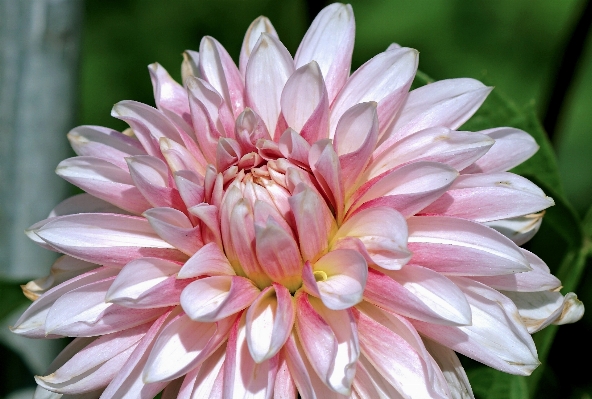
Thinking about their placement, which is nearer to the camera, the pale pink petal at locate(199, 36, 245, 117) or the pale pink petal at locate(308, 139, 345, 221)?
the pale pink petal at locate(308, 139, 345, 221)

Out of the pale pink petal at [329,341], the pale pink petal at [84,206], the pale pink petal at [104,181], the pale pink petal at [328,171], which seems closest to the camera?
the pale pink petal at [329,341]

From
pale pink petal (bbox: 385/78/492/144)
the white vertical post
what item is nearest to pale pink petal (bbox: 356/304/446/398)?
pale pink petal (bbox: 385/78/492/144)

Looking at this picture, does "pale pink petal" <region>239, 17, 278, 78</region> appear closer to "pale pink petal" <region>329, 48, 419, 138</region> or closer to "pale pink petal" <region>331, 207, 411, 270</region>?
"pale pink petal" <region>329, 48, 419, 138</region>

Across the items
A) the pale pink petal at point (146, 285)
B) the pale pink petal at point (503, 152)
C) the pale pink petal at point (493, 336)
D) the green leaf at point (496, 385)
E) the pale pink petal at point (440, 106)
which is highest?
the pale pink petal at point (440, 106)

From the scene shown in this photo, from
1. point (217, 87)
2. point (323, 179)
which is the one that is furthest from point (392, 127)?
point (217, 87)

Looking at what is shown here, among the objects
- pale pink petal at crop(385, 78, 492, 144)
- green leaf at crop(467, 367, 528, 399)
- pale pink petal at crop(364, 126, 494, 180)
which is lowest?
green leaf at crop(467, 367, 528, 399)

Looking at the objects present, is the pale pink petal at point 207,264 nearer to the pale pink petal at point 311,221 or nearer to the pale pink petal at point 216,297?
the pale pink petal at point 216,297

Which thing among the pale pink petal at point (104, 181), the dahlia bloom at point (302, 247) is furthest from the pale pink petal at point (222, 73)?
the pale pink petal at point (104, 181)

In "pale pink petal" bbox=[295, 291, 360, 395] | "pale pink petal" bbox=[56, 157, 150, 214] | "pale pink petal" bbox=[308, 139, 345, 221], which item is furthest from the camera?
"pale pink petal" bbox=[56, 157, 150, 214]

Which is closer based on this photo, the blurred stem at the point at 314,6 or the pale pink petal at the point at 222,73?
the pale pink petal at the point at 222,73
